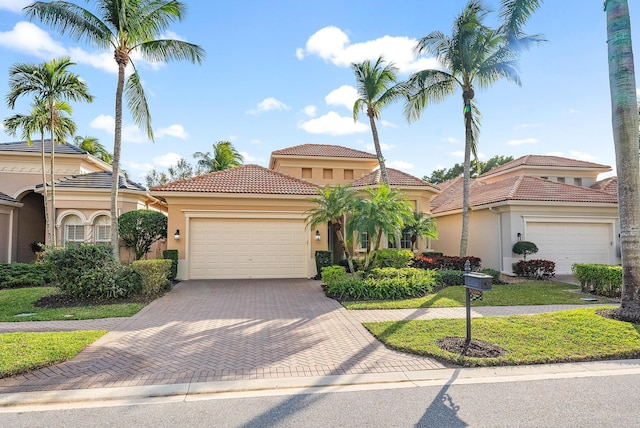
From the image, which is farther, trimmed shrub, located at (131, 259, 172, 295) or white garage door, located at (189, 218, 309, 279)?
white garage door, located at (189, 218, 309, 279)

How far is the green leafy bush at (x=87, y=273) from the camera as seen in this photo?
9.75 meters

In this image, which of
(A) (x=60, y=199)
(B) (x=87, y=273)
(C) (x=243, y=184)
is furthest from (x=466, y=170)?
(A) (x=60, y=199)

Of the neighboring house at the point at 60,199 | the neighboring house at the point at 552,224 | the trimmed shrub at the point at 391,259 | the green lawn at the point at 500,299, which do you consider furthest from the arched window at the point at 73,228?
the neighboring house at the point at 552,224

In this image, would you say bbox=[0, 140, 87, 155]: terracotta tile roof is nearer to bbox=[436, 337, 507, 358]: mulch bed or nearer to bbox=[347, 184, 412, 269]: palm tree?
bbox=[347, 184, 412, 269]: palm tree

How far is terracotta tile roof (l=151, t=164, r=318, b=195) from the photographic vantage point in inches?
569

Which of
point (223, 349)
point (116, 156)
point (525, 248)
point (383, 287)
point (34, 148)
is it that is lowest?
point (223, 349)

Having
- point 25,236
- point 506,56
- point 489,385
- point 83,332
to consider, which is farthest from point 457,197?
point 25,236

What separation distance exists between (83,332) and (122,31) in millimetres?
9727

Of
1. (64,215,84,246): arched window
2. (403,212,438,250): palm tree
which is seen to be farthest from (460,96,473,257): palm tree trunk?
(64,215,84,246): arched window

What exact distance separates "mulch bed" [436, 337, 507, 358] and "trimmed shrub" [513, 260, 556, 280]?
9854mm

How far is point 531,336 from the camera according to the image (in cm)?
648

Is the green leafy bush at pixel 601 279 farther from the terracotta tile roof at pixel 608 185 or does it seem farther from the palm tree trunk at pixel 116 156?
the palm tree trunk at pixel 116 156

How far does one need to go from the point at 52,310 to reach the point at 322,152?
18.4 m

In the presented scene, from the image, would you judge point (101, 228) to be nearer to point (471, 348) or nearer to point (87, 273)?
point (87, 273)
